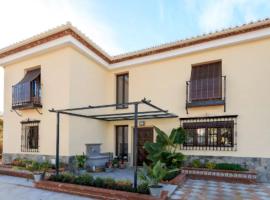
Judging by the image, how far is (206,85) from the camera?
11.6 meters

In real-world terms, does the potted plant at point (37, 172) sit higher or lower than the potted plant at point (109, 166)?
higher

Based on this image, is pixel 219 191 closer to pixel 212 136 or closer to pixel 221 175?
pixel 221 175

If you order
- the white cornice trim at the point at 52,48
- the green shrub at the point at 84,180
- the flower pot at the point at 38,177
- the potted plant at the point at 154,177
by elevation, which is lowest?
the flower pot at the point at 38,177

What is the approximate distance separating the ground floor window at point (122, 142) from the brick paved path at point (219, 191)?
17.8ft

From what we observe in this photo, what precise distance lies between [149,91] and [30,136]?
7649 millimetres

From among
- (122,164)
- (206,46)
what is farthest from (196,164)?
(206,46)

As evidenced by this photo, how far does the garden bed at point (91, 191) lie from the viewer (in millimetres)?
6955

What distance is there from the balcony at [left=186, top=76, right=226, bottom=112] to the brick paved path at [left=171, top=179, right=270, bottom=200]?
3954 mm

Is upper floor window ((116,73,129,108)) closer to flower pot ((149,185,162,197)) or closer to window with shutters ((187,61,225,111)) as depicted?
window with shutters ((187,61,225,111))

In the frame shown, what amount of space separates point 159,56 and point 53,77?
6233 millimetres

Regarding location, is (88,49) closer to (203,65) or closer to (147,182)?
(203,65)

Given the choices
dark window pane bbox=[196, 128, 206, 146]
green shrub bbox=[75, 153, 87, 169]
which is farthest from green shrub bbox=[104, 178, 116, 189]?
dark window pane bbox=[196, 128, 206, 146]

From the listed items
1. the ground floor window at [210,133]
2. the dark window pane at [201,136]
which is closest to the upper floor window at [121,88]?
the ground floor window at [210,133]

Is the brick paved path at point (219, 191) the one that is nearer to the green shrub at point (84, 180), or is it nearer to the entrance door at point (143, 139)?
the green shrub at point (84, 180)
